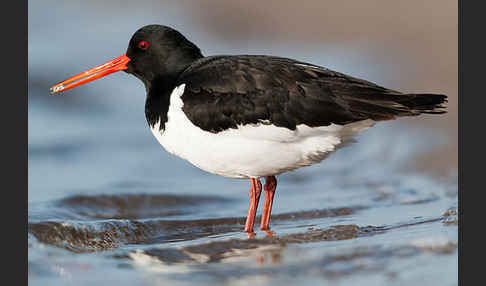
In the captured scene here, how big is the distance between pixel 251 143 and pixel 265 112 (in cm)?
28

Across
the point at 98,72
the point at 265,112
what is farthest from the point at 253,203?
the point at 98,72

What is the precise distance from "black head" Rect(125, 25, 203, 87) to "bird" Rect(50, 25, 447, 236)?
495 mm

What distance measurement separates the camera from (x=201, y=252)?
5227 mm

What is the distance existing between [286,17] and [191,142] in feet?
32.8

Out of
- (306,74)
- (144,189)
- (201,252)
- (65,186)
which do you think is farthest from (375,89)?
(65,186)

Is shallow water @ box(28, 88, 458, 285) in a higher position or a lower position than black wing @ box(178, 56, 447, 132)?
lower

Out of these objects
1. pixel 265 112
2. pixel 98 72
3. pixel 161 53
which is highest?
pixel 161 53

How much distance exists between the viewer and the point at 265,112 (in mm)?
5547

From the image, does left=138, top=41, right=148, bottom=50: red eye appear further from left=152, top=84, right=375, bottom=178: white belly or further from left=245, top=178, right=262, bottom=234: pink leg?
left=245, top=178, right=262, bottom=234: pink leg

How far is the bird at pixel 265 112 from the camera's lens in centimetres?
556

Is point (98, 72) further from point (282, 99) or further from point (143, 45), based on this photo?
point (282, 99)

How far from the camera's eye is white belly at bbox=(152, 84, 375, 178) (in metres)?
5.57

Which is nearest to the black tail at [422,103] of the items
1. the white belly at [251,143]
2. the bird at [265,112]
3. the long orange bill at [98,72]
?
the bird at [265,112]

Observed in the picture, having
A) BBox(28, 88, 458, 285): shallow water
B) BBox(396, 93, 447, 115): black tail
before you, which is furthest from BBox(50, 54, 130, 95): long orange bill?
BBox(396, 93, 447, 115): black tail
